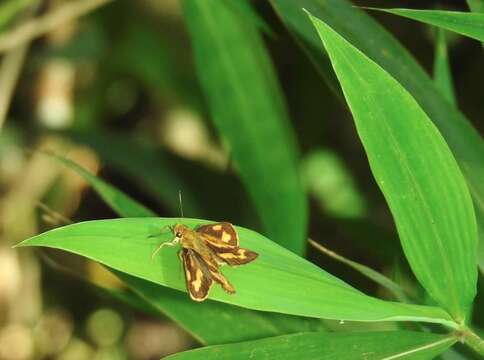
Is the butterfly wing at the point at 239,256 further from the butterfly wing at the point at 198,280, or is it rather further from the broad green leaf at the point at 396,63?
the broad green leaf at the point at 396,63

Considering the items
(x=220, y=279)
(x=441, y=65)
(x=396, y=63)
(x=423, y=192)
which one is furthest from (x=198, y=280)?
(x=441, y=65)

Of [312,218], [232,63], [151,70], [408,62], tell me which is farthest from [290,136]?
[151,70]

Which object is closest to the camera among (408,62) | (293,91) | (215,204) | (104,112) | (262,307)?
(262,307)

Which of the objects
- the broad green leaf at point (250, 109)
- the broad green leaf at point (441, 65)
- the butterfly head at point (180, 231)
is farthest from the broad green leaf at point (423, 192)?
the broad green leaf at point (250, 109)

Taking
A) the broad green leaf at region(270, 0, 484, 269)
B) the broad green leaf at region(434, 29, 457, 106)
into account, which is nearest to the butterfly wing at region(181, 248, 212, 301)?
the broad green leaf at region(270, 0, 484, 269)

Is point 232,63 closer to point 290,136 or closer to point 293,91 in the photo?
point 290,136

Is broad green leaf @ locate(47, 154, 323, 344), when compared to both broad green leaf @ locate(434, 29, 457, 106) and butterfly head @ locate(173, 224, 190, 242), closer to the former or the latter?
butterfly head @ locate(173, 224, 190, 242)

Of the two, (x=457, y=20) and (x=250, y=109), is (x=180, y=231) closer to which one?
(x=457, y=20)
